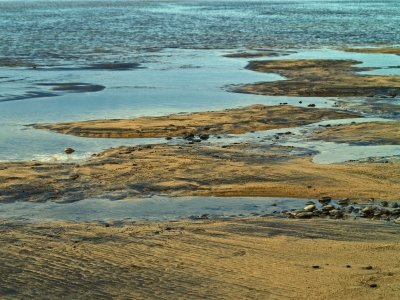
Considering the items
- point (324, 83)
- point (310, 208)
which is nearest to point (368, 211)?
point (310, 208)

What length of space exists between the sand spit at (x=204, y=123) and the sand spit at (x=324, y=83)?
3516 millimetres

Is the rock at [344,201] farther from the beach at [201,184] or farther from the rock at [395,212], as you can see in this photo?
the rock at [395,212]

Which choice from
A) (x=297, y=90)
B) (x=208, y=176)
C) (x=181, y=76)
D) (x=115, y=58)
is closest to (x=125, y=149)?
(x=208, y=176)

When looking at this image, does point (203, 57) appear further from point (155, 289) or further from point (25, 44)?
point (155, 289)

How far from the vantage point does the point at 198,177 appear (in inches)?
499

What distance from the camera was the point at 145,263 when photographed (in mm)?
8414

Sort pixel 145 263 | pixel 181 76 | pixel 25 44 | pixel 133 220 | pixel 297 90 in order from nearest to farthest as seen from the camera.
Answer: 1. pixel 145 263
2. pixel 133 220
3. pixel 297 90
4. pixel 181 76
5. pixel 25 44

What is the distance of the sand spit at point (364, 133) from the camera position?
15.4m

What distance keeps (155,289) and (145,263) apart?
0.80 meters

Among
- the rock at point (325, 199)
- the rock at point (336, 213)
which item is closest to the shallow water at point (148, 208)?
the rock at point (325, 199)

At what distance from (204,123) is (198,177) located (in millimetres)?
4726

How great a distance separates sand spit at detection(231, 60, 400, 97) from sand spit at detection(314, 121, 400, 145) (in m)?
5.17

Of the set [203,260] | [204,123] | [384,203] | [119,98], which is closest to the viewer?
[203,260]

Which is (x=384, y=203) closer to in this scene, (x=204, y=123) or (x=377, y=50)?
(x=204, y=123)
